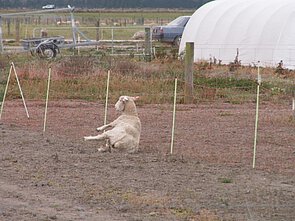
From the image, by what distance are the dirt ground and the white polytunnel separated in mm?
13444

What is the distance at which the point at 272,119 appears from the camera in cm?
A: 2108

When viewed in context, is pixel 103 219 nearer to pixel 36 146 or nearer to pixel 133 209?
pixel 133 209

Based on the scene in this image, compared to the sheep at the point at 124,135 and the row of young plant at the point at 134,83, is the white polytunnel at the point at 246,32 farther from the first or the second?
the sheep at the point at 124,135

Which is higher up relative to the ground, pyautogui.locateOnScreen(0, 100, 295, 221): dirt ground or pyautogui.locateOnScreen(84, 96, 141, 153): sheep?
pyautogui.locateOnScreen(84, 96, 141, 153): sheep

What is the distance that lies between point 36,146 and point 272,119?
6853 millimetres

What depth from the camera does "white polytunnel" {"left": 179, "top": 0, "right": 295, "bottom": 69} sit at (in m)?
34.7

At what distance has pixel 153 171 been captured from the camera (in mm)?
13711

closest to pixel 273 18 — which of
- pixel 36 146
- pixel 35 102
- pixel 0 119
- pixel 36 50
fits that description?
pixel 36 50

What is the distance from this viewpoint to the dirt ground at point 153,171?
1090 centimetres

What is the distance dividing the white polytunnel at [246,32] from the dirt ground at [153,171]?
1344 cm

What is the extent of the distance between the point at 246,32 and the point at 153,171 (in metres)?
24.5

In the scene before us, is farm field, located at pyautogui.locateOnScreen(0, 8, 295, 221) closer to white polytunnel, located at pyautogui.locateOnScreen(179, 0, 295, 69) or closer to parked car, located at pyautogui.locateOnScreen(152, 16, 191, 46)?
white polytunnel, located at pyautogui.locateOnScreen(179, 0, 295, 69)

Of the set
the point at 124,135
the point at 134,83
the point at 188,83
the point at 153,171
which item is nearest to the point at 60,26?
the point at 134,83

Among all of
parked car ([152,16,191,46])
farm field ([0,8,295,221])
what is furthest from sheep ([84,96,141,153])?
parked car ([152,16,191,46])
